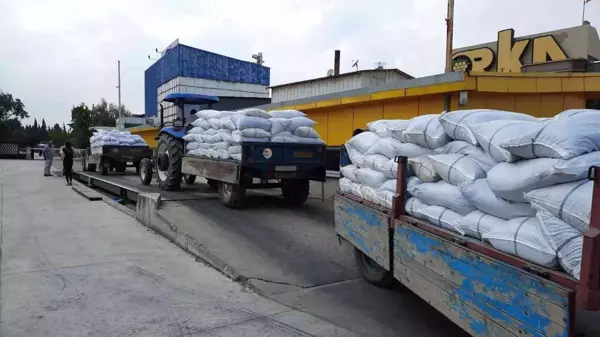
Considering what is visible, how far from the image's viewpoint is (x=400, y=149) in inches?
151

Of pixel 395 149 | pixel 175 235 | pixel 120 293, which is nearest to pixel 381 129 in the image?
pixel 395 149

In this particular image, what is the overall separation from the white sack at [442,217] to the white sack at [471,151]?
366mm

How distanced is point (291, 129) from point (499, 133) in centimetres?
581

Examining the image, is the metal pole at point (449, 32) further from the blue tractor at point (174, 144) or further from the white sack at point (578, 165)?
the white sack at point (578, 165)

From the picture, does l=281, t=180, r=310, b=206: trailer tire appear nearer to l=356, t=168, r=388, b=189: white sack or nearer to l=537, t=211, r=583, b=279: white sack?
l=356, t=168, r=388, b=189: white sack

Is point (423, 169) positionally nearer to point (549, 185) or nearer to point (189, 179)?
point (549, 185)

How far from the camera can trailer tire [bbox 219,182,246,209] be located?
790 cm

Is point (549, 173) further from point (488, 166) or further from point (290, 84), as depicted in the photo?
point (290, 84)

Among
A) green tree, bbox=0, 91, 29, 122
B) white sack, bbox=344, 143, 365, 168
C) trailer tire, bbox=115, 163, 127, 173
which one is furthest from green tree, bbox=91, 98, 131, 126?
white sack, bbox=344, 143, 365, 168

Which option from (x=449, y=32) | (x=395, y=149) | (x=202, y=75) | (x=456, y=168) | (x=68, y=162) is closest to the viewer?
(x=456, y=168)

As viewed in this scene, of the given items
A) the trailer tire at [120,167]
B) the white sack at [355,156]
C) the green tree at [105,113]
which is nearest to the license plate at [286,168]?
the white sack at [355,156]

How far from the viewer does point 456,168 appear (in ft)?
9.55

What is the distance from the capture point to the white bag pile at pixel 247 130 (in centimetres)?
777

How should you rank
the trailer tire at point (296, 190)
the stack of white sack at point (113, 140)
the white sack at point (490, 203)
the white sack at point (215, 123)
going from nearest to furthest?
the white sack at point (490, 203) < the white sack at point (215, 123) < the trailer tire at point (296, 190) < the stack of white sack at point (113, 140)
